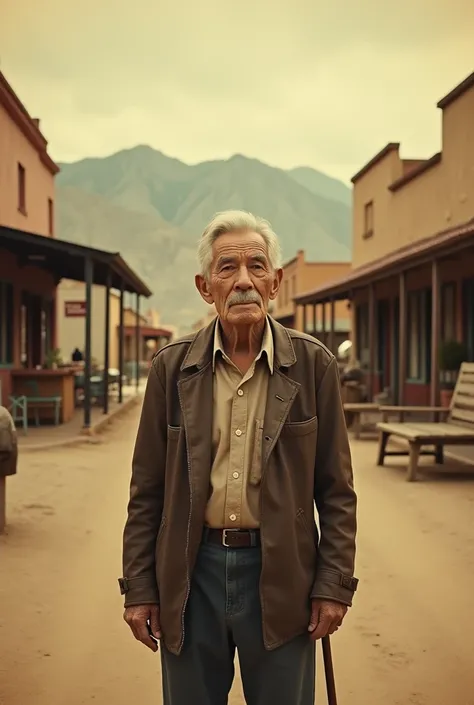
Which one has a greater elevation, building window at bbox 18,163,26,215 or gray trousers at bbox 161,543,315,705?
building window at bbox 18,163,26,215

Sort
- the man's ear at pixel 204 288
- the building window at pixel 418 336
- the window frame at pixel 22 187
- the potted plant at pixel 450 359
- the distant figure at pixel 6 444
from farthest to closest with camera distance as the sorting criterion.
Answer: the window frame at pixel 22 187
the building window at pixel 418 336
the potted plant at pixel 450 359
the distant figure at pixel 6 444
the man's ear at pixel 204 288

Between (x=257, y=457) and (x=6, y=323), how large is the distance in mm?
14109

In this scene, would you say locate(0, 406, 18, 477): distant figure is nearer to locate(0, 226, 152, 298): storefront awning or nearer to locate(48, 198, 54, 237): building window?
locate(0, 226, 152, 298): storefront awning

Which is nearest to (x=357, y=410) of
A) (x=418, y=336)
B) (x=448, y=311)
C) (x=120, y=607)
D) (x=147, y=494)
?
(x=448, y=311)

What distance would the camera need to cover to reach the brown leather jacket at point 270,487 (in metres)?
2.10

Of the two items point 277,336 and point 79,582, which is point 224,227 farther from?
point 79,582

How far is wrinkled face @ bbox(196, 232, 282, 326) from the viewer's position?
223 centimetres

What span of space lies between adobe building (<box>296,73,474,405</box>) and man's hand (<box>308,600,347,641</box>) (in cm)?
815

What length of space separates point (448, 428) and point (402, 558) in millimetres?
3801

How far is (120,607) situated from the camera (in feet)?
15.2

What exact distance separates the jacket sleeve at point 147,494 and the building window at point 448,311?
1371 centimetres

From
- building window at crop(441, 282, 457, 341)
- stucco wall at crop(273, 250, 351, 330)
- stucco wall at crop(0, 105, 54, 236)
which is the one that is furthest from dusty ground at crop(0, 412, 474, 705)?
stucco wall at crop(273, 250, 351, 330)

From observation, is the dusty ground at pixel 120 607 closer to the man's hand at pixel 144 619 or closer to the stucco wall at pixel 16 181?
the man's hand at pixel 144 619

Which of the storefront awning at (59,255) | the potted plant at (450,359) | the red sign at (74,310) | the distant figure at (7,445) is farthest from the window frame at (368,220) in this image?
the distant figure at (7,445)
